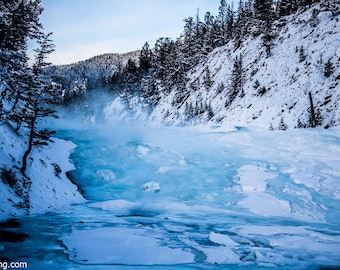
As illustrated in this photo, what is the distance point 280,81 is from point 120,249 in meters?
28.6

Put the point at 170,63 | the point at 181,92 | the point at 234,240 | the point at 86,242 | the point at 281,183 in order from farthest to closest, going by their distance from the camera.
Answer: the point at 170,63, the point at 181,92, the point at 281,183, the point at 234,240, the point at 86,242

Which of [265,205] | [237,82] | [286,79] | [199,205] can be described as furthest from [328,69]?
[199,205]

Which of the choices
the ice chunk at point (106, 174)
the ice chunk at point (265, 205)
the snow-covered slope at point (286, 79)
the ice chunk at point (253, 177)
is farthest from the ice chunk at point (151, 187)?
the snow-covered slope at point (286, 79)

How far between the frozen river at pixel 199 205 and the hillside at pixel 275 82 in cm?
362

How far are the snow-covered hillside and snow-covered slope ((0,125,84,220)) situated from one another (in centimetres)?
1859

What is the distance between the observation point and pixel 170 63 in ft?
206

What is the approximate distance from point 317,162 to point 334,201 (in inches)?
164

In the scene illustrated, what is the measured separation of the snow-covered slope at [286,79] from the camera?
26.0m

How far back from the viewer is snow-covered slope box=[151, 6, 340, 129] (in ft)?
85.4

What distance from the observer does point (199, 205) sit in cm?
1666

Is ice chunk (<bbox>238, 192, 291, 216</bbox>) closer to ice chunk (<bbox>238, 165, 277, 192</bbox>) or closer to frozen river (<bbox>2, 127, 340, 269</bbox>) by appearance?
frozen river (<bbox>2, 127, 340, 269</bbox>)

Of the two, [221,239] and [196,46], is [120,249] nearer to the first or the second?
[221,239]

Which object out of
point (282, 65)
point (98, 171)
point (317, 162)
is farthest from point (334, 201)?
point (282, 65)

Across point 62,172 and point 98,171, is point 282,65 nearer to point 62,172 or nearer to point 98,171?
point 98,171
